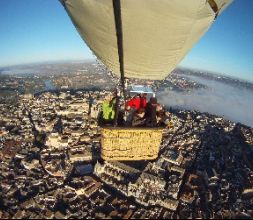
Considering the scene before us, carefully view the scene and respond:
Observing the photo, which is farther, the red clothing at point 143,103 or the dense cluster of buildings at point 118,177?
the dense cluster of buildings at point 118,177

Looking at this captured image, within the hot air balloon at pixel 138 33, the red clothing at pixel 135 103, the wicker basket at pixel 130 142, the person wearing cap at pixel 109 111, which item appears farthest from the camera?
the red clothing at pixel 135 103

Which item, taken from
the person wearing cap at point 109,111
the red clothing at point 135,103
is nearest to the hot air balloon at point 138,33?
the person wearing cap at point 109,111

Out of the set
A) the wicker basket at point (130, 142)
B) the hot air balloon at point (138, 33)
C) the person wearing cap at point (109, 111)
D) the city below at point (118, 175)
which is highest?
the hot air balloon at point (138, 33)

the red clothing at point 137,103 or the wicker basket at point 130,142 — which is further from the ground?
the red clothing at point 137,103

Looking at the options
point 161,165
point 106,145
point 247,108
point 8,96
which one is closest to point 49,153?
point 161,165

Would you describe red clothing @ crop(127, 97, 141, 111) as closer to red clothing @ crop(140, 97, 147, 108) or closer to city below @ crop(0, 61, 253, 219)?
red clothing @ crop(140, 97, 147, 108)

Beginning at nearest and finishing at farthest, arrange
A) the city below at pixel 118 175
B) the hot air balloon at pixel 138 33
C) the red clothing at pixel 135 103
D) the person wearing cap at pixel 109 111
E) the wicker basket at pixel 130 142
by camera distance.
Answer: the hot air balloon at pixel 138 33, the wicker basket at pixel 130 142, the person wearing cap at pixel 109 111, the red clothing at pixel 135 103, the city below at pixel 118 175

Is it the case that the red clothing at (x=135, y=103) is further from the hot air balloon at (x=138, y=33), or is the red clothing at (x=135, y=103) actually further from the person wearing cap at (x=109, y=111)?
the hot air balloon at (x=138, y=33)

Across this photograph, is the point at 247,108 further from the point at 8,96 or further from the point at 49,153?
the point at 49,153
